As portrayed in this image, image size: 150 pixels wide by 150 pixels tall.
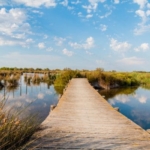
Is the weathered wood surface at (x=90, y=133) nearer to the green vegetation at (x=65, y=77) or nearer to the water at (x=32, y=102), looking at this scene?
the water at (x=32, y=102)

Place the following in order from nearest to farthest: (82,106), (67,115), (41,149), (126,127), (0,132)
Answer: (0,132)
(41,149)
(126,127)
(67,115)
(82,106)

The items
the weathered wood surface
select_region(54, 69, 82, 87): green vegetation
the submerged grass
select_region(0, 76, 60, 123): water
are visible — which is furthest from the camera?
select_region(54, 69, 82, 87): green vegetation

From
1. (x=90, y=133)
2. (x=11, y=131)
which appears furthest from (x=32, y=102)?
(x=11, y=131)

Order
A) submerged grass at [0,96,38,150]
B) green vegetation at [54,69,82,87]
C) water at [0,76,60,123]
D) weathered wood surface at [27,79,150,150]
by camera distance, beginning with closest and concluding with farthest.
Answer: submerged grass at [0,96,38,150] < weathered wood surface at [27,79,150,150] < water at [0,76,60,123] < green vegetation at [54,69,82,87]

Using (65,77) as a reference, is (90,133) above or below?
below

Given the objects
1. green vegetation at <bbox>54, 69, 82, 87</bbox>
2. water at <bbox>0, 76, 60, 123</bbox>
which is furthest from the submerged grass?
green vegetation at <bbox>54, 69, 82, 87</bbox>

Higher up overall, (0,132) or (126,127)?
(0,132)

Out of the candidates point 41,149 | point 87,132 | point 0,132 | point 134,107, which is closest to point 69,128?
point 87,132

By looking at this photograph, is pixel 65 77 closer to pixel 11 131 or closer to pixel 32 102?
pixel 32 102

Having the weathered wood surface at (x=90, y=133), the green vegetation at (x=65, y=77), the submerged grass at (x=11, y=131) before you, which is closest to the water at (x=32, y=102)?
the weathered wood surface at (x=90, y=133)

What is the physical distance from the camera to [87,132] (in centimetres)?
439

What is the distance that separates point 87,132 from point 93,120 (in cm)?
106

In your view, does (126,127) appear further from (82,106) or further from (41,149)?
(82,106)

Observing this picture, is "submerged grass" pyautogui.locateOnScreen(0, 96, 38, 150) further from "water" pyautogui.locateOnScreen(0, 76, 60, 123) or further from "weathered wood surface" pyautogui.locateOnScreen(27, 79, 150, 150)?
"water" pyautogui.locateOnScreen(0, 76, 60, 123)
